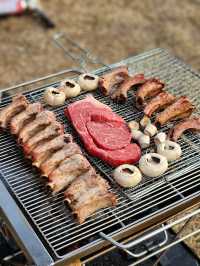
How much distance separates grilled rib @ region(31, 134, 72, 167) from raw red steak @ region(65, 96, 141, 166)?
0.16 meters

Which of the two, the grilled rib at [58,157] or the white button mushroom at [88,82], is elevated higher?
the white button mushroom at [88,82]

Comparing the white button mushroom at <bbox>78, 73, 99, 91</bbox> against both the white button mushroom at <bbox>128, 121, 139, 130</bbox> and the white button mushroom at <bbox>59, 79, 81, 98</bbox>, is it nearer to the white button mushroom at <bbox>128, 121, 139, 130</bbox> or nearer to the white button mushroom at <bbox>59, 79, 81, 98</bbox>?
the white button mushroom at <bbox>59, 79, 81, 98</bbox>

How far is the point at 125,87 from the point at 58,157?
3.32 feet

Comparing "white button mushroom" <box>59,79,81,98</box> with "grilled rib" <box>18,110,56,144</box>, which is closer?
"grilled rib" <box>18,110,56,144</box>

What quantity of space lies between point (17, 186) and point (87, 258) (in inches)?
25.9

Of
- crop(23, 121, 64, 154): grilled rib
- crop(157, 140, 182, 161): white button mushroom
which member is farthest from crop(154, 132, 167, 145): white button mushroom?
crop(23, 121, 64, 154): grilled rib

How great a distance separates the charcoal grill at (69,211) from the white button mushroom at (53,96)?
0.77 feet

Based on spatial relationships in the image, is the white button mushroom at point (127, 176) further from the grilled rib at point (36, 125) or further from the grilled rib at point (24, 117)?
the grilled rib at point (24, 117)

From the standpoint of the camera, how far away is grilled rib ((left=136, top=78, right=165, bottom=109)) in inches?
147

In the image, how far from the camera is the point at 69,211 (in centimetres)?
284

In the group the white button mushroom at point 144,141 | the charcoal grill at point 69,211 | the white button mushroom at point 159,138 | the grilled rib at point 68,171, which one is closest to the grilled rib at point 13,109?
the charcoal grill at point 69,211

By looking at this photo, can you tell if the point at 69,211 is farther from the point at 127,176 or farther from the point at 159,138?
the point at 159,138

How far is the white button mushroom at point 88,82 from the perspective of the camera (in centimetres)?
382

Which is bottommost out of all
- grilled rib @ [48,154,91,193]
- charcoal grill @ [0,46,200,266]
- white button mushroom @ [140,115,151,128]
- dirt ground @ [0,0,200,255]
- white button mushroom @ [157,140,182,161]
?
dirt ground @ [0,0,200,255]
